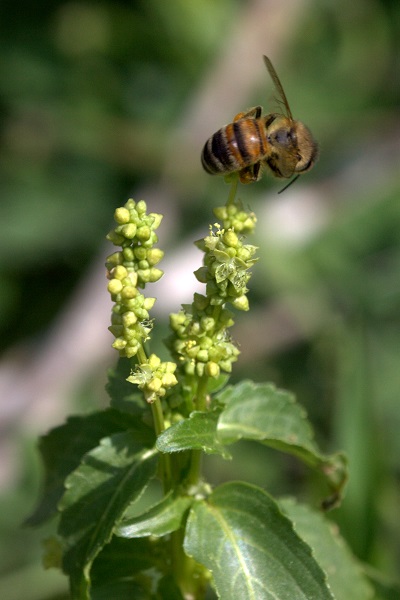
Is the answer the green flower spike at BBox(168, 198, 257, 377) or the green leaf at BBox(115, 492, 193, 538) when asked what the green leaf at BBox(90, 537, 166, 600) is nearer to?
the green leaf at BBox(115, 492, 193, 538)

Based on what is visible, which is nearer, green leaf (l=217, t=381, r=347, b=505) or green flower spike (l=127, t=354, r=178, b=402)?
green flower spike (l=127, t=354, r=178, b=402)

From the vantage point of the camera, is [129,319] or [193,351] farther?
[193,351]

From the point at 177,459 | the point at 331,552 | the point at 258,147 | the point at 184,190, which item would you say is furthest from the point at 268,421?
the point at 184,190

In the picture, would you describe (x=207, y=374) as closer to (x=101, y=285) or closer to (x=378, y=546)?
(x=378, y=546)

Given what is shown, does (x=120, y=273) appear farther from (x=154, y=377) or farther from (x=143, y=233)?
(x=154, y=377)

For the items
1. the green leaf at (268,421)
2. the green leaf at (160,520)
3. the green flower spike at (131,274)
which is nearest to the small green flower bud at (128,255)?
the green flower spike at (131,274)

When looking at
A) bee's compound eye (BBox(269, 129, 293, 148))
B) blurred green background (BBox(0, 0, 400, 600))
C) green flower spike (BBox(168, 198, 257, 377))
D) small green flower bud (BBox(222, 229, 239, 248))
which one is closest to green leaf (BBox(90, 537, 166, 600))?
green flower spike (BBox(168, 198, 257, 377))
